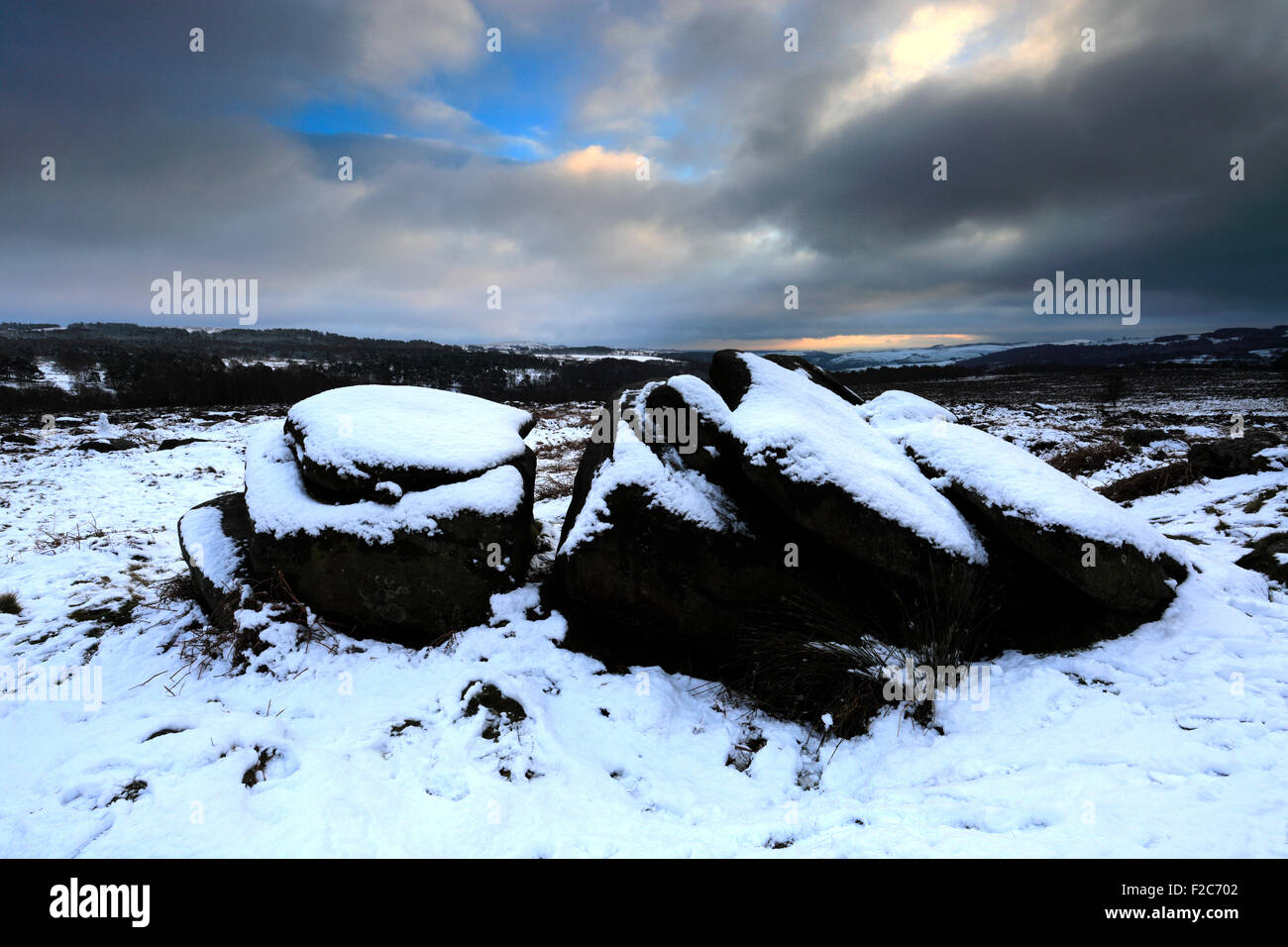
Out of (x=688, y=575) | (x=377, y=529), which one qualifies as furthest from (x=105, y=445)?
(x=688, y=575)

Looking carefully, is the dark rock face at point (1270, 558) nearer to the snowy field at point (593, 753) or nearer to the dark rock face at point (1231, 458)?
the snowy field at point (593, 753)

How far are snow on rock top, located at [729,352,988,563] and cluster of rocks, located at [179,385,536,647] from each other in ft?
9.39

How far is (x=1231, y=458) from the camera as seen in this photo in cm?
905

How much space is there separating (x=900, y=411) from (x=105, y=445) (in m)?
26.8

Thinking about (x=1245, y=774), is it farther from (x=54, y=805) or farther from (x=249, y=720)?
(x=54, y=805)

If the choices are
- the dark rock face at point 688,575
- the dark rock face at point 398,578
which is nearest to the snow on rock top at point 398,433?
the dark rock face at point 398,578

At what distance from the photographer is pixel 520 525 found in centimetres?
599

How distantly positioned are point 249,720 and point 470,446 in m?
3.31

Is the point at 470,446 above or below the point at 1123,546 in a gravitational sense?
above

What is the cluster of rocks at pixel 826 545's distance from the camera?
4730mm

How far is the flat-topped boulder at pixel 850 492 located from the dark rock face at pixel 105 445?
2501cm

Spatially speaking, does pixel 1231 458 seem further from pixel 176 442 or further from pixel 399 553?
pixel 176 442

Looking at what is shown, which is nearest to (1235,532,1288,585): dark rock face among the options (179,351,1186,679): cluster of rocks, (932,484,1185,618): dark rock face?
(179,351,1186,679): cluster of rocks
